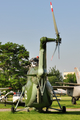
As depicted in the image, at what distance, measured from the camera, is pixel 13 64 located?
45531 millimetres

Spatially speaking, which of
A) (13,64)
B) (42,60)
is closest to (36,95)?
(42,60)

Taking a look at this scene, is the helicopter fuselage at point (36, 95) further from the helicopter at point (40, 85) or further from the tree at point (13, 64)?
the tree at point (13, 64)

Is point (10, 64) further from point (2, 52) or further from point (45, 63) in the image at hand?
point (45, 63)

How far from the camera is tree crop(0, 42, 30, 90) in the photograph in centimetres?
4344

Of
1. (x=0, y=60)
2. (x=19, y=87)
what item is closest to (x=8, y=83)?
(x=19, y=87)

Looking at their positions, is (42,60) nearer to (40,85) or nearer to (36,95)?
(40,85)

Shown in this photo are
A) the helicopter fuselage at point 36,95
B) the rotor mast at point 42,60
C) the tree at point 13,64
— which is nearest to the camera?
the rotor mast at point 42,60

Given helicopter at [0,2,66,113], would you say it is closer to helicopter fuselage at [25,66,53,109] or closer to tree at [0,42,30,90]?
helicopter fuselage at [25,66,53,109]

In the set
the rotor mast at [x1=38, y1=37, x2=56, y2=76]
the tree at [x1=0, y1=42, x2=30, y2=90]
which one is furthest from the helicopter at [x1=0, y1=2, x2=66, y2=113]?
the tree at [x1=0, y1=42, x2=30, y2=90]

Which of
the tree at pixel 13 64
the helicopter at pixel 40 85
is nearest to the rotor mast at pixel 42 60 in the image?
the helicopter at pixel 40 85

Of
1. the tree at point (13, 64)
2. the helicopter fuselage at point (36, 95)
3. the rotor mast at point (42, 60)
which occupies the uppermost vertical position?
the tree at point (13, 64)

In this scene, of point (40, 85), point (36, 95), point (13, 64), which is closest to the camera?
point (40, 85)

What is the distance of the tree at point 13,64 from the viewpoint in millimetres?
43438

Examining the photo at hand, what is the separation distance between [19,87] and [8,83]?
95.3 inches
